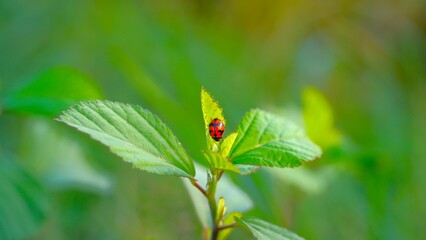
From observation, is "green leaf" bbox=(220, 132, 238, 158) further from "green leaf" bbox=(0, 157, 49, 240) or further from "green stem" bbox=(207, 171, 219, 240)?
"green leaf" bbox=(0, 157, 49, 240)

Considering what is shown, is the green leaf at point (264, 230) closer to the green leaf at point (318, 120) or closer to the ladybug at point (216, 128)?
the ladybug at point (216, 128)

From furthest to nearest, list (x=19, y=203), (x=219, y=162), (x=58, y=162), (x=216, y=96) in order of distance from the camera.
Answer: (x=216, y=96) < (x=58, y=162) < (x=19, y=203) < (x=219, y=162)

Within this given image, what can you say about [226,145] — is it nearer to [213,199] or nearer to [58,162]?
[213,199]

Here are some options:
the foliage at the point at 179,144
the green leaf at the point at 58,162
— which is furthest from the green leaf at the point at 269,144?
the green leaf at the point at 58,162

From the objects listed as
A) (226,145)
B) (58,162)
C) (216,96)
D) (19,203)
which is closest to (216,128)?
(226,145)

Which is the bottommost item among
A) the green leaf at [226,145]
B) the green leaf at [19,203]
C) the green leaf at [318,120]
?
the green leaf at [19,203]

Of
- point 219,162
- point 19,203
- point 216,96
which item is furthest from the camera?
point 216,96

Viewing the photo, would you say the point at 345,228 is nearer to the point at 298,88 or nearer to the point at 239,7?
the point at 298,88

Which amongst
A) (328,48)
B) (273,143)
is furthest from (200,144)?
(328,48)
